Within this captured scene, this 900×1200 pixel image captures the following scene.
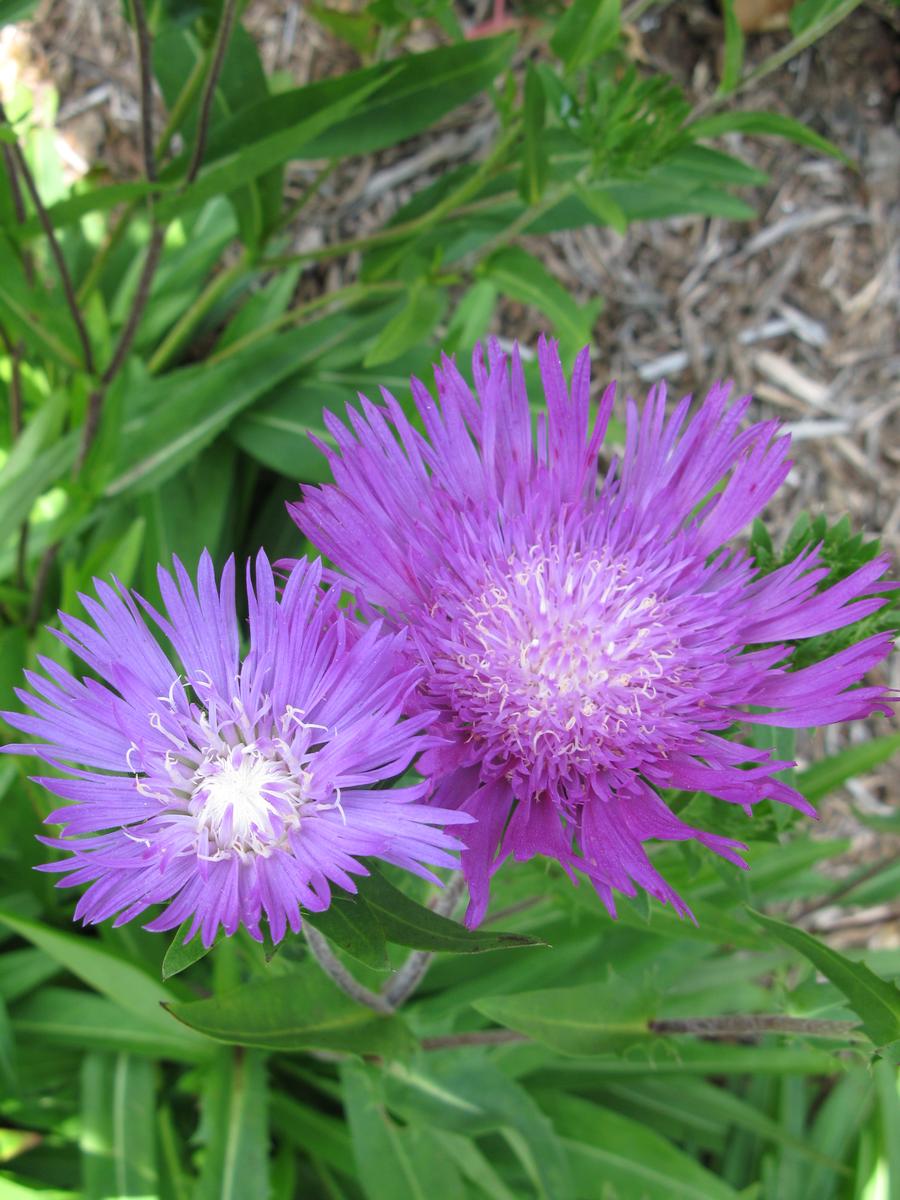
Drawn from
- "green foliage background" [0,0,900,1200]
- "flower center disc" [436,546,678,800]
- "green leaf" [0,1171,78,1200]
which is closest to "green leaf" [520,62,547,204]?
"green foliage background" [0,0,900,1200]

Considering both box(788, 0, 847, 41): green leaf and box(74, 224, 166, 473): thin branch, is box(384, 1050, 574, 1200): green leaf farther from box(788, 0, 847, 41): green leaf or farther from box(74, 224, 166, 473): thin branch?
box(788, 0, 847, 41): green leaf

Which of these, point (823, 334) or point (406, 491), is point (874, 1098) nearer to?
point (406, 491)

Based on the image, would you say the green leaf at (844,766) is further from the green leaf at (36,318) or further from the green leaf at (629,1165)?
the green leaf at (36,318)

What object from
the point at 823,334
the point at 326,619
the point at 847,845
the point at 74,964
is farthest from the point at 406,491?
the point at 823,334

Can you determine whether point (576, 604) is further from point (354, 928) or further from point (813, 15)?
point (813, 15)

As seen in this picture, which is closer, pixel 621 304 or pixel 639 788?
pixel 639 788
